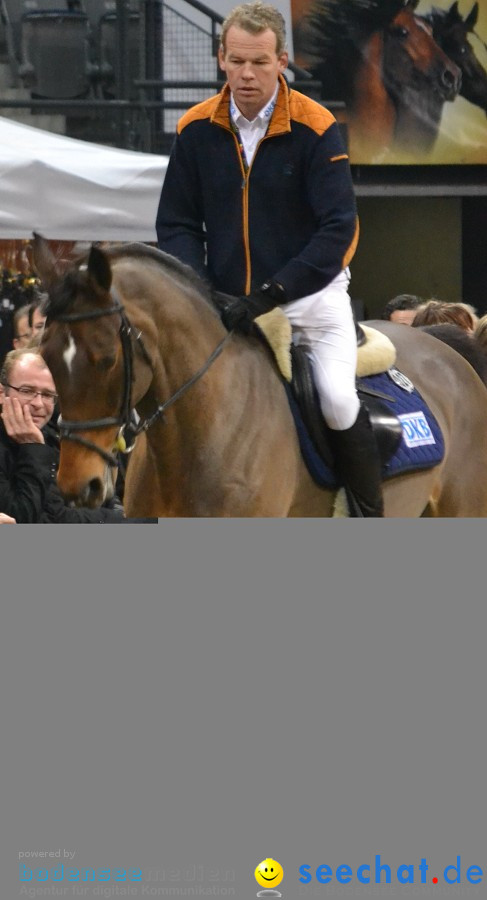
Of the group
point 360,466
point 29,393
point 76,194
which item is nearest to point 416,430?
point 360,466

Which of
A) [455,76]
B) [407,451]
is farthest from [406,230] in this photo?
[407,451]

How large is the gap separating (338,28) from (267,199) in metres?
9.29

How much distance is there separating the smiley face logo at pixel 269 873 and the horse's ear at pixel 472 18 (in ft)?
40.9

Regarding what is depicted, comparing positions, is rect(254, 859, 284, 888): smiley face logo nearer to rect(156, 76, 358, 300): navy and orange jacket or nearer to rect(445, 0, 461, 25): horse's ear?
rect(156, 76, 358, 300): navy and orange jacket

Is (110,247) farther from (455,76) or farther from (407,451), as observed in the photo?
(455,76)

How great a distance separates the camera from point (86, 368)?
3938 mm

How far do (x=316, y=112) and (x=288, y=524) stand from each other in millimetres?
2356

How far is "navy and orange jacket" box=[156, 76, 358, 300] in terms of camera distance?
448 cm

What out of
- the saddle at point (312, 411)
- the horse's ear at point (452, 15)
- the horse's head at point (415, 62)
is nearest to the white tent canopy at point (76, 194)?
the saddle at point (312, 411)

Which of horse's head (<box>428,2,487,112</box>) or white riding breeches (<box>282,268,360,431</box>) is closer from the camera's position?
white riding breeches (<box>282,268,360,431</box>)

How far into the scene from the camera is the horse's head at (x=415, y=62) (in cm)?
1343

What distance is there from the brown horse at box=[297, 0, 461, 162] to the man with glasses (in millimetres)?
8718

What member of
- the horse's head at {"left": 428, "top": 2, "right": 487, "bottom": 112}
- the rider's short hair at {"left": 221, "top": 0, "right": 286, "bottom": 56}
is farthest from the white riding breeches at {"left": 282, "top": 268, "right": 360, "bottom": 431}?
the horse's head at {"left": 428, "top": 2, "right": 487, "bottom": 112}

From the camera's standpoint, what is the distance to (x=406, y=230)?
51.5 feet
